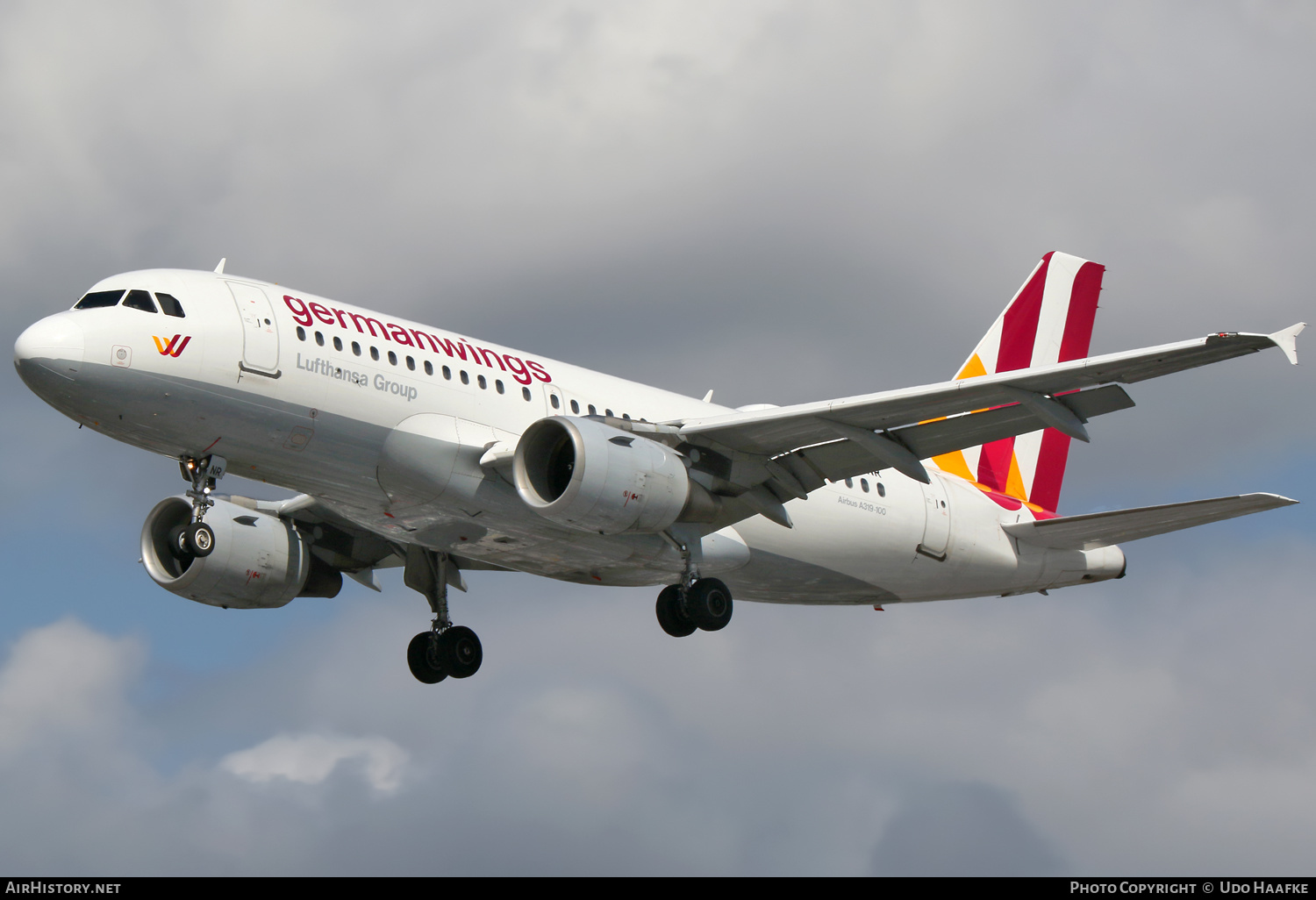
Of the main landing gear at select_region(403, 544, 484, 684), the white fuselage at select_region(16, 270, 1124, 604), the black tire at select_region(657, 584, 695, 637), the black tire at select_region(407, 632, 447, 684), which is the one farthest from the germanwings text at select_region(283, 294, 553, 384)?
the black tire at select_region(407, 632, 447, 684)

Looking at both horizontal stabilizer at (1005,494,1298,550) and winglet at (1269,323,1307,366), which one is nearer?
winglet at (1269,323,1307,366)

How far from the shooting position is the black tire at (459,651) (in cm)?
3462

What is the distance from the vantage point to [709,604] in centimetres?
3070

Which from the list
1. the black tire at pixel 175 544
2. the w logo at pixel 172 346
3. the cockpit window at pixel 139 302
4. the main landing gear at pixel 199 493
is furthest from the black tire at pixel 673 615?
the cockpit window at pixel 139 302

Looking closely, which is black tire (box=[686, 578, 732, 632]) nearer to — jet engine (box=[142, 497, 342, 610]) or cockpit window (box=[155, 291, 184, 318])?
jet engine (box=[142, 497, 342, 610])

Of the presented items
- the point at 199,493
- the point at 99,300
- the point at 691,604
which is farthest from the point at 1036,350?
the point at 99,300

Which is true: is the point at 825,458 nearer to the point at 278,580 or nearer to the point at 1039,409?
the point at 1039,409

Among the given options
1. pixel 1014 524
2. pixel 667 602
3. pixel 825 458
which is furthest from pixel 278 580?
pixel 1014 524

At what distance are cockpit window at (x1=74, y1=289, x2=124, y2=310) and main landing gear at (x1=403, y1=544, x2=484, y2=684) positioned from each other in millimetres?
9933

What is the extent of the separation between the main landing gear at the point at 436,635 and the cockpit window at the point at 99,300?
9933 mm

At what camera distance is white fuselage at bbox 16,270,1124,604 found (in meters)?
25.9

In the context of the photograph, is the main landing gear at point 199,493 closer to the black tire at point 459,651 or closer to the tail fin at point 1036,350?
the black tire at point 459,651

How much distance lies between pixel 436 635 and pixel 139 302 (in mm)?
11295

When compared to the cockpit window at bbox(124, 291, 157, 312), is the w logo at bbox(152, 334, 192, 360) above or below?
below
